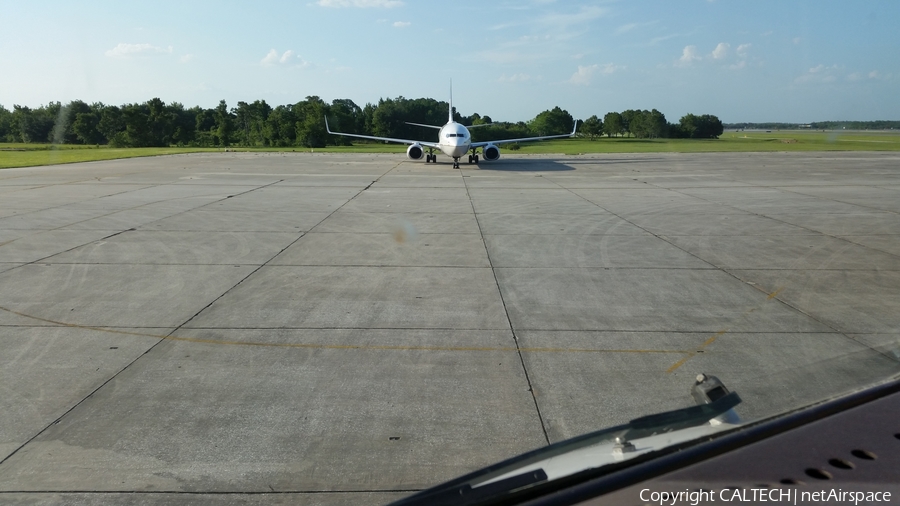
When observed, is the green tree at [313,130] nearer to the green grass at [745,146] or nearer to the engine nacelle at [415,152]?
the green grass at [745,146]

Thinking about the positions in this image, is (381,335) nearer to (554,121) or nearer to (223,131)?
(223,131)

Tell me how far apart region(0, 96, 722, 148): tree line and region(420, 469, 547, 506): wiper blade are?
83340 millimetres

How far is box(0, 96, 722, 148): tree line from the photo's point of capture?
96.9 m

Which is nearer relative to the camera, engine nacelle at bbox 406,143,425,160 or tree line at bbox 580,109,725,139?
engine nacelle at bbox 406,143,425,160

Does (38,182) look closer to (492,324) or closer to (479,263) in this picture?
(479,263)

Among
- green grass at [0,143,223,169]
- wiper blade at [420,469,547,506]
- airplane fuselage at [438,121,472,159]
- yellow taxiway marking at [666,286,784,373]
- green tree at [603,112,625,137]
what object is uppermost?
green tree at [603,112,625,137]

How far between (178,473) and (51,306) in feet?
19.9

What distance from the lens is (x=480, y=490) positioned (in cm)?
229

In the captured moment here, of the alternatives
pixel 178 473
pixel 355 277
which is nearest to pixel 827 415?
pixel 178 473

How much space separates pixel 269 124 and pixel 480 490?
11096 centimetres

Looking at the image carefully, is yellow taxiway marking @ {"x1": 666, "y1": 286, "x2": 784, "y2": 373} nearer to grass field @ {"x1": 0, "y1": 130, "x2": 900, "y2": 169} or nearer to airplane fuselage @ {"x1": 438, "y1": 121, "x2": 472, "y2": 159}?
airplane fuselage @ {"x1": 438, "y1": 121, "x2": 472, "y2": 159}

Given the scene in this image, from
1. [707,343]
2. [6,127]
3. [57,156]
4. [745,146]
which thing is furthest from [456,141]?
[6,127]

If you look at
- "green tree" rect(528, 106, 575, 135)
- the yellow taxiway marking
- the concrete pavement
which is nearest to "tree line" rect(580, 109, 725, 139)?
"green tree" rect(528, 106, 575, 135)

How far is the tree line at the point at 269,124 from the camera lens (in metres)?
96.9
